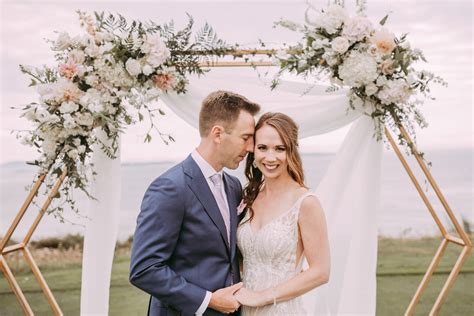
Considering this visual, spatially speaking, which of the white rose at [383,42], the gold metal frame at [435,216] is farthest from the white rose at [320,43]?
the gold metal frame at [435,216]

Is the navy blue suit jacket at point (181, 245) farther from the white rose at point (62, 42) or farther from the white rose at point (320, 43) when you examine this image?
the white rose at point (62, 42)

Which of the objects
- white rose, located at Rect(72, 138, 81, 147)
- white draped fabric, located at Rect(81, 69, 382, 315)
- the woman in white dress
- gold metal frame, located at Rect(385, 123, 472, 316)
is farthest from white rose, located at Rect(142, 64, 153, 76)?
gold metal frame, located at Rect(385, 123, 472, 316)

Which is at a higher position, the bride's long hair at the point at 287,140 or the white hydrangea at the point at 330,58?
the white hydrangea at the point at 330,58

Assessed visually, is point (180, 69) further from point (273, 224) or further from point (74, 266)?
point (74, 266)

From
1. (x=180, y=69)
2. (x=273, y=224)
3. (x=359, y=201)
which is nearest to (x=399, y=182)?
(x=359, y=201)

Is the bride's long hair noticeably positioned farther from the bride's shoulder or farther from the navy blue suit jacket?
the navy blue suit jacket

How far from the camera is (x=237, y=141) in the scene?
3.12 metres

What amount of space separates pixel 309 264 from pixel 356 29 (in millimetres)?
1608

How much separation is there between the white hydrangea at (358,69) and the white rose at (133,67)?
1.32m

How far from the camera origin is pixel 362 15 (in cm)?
385

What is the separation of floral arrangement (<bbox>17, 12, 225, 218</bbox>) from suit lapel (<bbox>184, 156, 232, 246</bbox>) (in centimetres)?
93

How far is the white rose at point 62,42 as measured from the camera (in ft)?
12.6

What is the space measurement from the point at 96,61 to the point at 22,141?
72 cm

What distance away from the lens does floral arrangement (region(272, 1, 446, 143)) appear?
12.3 ft
